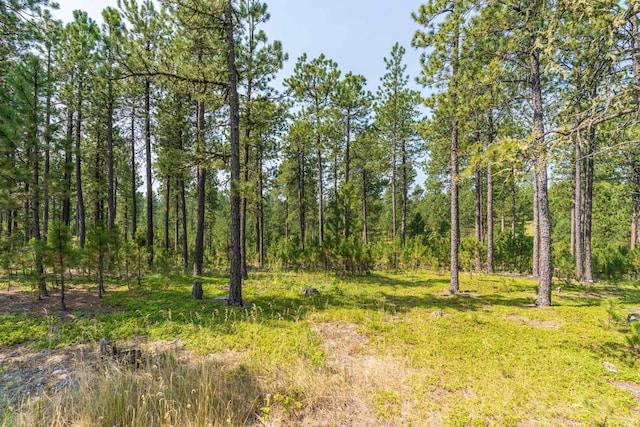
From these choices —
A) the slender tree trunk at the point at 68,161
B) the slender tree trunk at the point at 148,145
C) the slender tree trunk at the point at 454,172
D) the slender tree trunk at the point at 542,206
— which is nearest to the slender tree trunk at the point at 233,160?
the slender tree trunk at the point at 68,161

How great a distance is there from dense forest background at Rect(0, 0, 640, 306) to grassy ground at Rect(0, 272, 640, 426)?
6.04ft

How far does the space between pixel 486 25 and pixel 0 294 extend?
17818 mm

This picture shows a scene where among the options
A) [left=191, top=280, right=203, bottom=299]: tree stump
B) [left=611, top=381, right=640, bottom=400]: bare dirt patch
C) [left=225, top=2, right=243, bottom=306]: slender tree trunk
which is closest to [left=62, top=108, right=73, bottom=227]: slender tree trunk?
[left=191, top=280, right=203, bottom=299]: tree stump

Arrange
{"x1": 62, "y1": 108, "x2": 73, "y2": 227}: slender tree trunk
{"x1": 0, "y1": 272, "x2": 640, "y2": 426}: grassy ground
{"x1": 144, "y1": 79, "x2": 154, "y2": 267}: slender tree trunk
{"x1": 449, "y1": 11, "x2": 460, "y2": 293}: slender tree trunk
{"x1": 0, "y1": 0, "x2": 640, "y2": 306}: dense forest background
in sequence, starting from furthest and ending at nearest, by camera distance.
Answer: {"x1": 144, "y1": 79, "x2": 154, "y2": 267}: slender tree trunk < {"x1": 62, "y1": 108, "x2": 73, "y2": 227}: slender tree trunk < {"x1": 449, "y1": 11, "x2": 460, "y2": 293}: slender tree trunk < {"x1": 0, "y1": 0, "x2": 640, "y2": 306}: dense forest background < {"x1": 0, "y1": 272, "x2": 640, "y2": 426}: grassy ground

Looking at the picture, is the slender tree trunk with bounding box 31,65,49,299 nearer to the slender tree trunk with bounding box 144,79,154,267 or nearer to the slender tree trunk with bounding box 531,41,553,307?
the slender tree trunk with bounding box 144,79,154,267

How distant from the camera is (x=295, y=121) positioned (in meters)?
16.7

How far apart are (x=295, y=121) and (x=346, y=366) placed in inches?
596

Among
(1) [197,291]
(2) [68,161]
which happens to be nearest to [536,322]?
(1) [197,291]

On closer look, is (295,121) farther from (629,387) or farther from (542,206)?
(629,387)

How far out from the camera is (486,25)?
277 inches

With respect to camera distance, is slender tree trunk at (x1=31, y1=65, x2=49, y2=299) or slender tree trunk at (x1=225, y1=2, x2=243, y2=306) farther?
slender tree trunk at (x1=31, y1=65, x2=49, y2=299)

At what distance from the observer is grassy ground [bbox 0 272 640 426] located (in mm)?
3238

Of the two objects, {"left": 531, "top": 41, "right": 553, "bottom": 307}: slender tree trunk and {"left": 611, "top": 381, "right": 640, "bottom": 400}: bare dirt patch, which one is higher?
{"left": 531, "top": 41, "right": 553, "bottom": 307}: slender tree trunk

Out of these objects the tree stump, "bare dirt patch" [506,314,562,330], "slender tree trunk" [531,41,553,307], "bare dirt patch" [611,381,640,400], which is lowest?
"bare dirt patch" [506,314,562,330]
